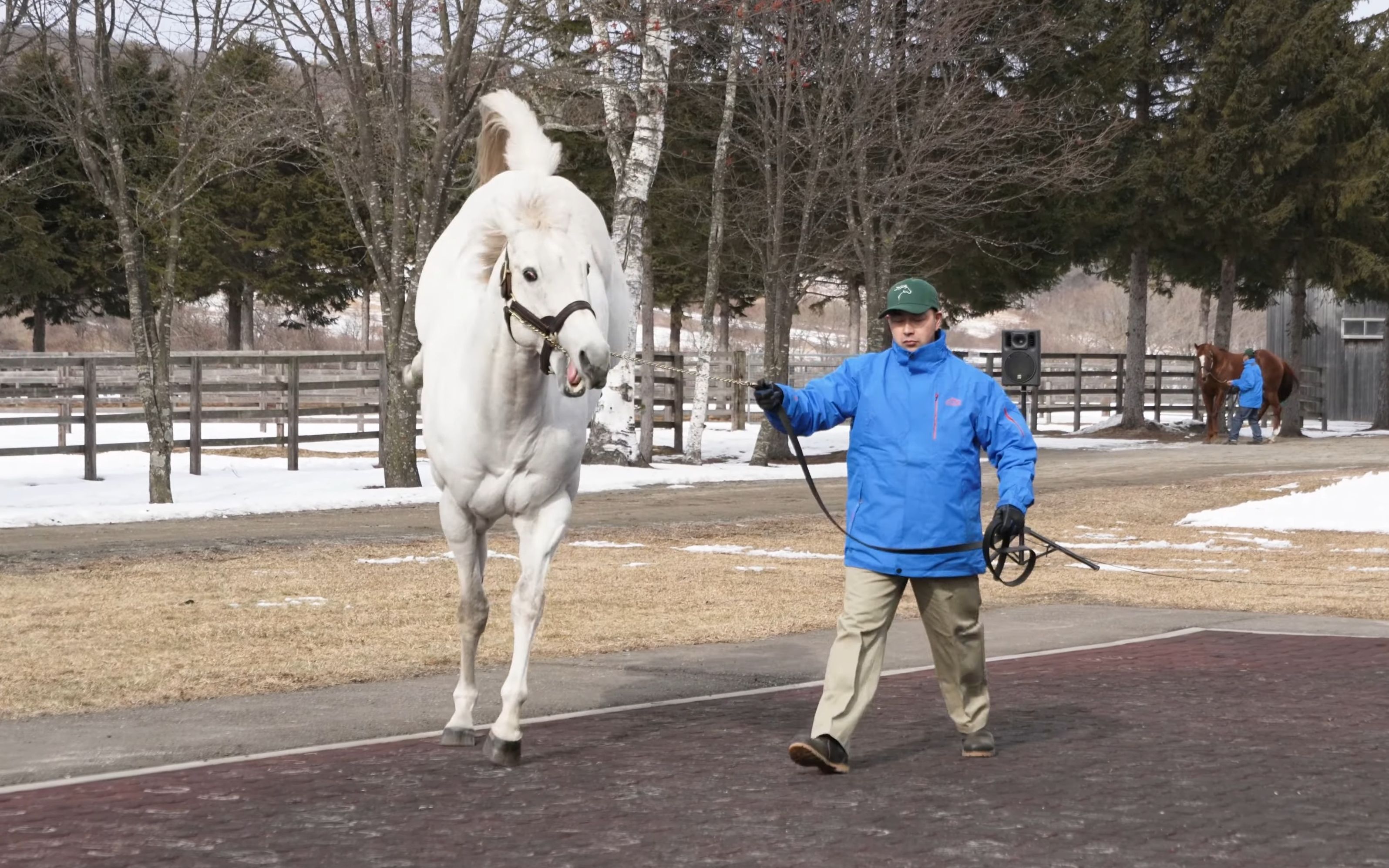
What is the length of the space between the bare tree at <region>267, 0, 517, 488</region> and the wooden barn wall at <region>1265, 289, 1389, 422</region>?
34.5 meters

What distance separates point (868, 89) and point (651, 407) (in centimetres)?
699

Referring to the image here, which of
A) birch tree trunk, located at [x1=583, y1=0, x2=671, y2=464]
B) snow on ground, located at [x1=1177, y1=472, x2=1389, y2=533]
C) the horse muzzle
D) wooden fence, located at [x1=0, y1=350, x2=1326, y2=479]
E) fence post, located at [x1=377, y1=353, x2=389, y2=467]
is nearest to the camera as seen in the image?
the horse muzzle

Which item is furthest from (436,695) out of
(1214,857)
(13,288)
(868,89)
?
(13,288)

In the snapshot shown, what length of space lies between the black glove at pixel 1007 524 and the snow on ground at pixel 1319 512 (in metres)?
13.4

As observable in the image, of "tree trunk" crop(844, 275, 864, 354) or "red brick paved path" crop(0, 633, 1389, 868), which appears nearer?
"red brick paved path" crop(0, 633, 1389, 868)

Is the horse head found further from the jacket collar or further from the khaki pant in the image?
the khaki pant

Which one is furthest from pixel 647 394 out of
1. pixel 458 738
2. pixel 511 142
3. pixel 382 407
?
pixel 458 738

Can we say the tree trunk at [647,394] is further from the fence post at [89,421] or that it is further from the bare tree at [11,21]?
the bare tree at [11,21]

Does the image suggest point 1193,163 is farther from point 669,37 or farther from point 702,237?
point 669,37

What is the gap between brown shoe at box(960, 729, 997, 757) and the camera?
6.91 meters

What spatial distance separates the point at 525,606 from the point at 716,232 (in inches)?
854

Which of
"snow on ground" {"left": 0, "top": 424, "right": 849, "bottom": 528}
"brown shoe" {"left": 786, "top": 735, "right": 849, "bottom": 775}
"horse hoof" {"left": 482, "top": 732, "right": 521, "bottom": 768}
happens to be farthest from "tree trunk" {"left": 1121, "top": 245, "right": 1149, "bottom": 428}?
"horse hoof" {"left": 482, "top": 732, "right": 521, "bottom": 768}

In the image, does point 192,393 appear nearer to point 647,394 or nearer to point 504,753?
point 647,394

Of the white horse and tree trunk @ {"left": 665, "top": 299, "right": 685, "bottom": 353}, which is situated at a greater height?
tree trunk @ {"left": 665, "top": 299, "right": 685, "bottom": 353}
